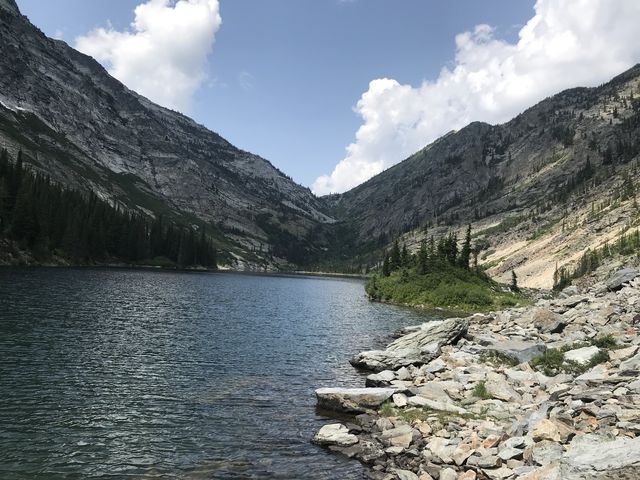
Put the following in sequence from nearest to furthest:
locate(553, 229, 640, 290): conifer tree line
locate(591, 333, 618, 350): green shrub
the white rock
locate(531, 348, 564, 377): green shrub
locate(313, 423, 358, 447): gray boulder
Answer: locate(313, 423, 358, 447): gray boulder, the white rock, locate(531, 348, 564, 377): green shrub, locate(591, 333, 618, 350): green shrub, locate(553, 229, 640, 290): conifer tree line

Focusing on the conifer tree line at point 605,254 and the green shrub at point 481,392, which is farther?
the conifer tree line at point 605,254

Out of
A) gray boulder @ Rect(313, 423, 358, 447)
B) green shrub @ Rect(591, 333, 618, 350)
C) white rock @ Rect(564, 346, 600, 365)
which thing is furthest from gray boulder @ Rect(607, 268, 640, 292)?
gray boulder @ Rect(313, 423, 358, 447)

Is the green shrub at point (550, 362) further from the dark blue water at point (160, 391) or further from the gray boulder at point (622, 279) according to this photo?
the gray boulder at point (622, 279)

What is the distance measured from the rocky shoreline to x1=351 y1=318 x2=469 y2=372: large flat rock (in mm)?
138

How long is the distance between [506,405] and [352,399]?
9.29 metres

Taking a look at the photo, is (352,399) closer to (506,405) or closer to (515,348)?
(506,405)

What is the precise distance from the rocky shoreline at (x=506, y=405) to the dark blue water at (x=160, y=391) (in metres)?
2.72

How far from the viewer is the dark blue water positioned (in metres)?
20.4

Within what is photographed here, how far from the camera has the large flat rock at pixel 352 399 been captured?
2827 centimetres

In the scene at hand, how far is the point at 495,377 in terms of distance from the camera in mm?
30062

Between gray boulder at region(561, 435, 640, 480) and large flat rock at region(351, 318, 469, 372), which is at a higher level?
gray boulder at region(561, 435, 640, 480)

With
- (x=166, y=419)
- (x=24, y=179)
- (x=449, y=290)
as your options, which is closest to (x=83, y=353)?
(x=166, y=419)

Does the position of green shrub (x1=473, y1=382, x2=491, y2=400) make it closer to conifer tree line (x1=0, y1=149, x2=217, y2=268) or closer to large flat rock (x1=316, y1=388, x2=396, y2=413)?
large flat rock (x1=316, y1=388, x2=396, y2=413)

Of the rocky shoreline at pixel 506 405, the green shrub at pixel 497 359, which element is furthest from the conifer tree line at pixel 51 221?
the green shrub at pixel 497 359
